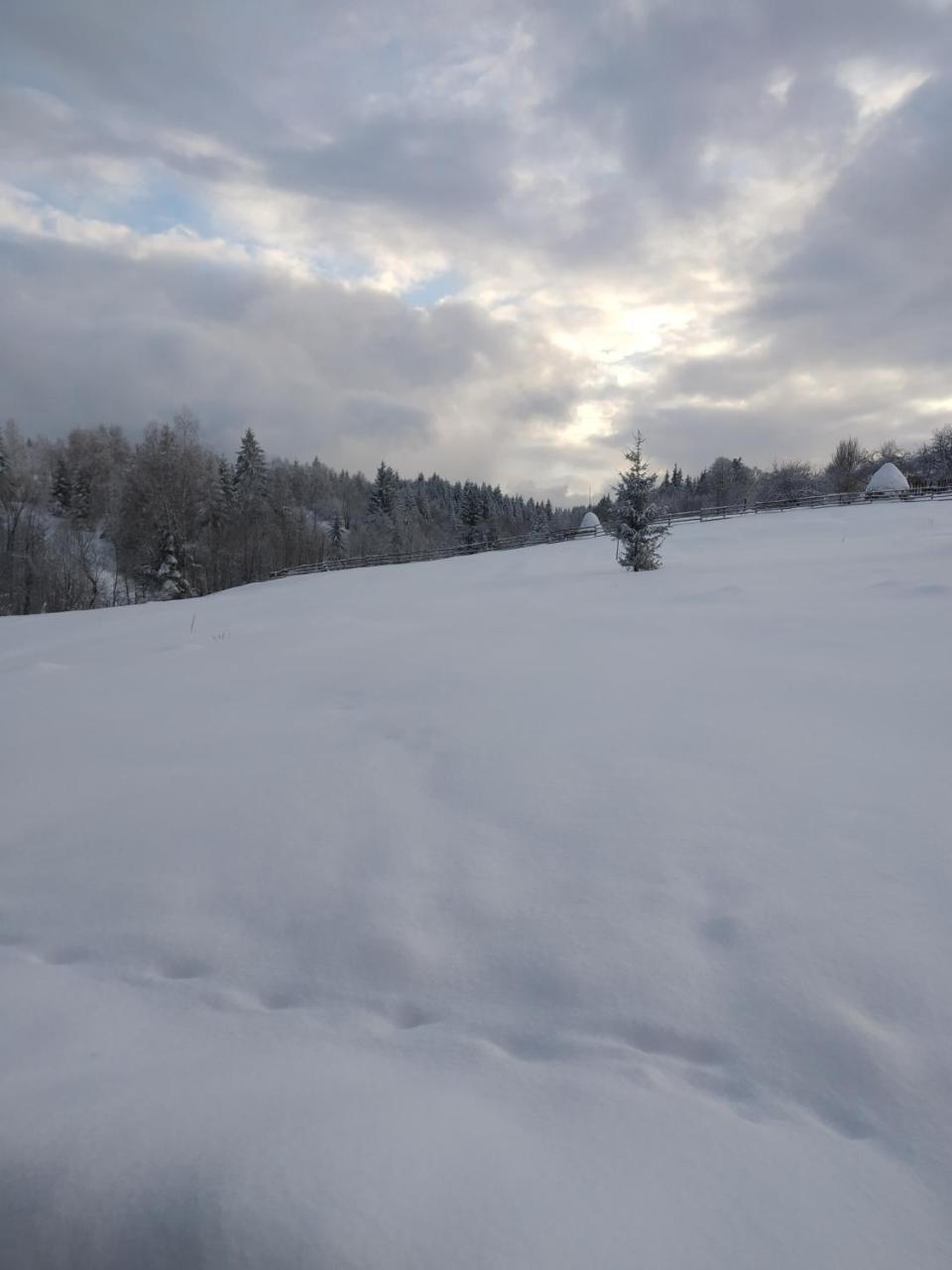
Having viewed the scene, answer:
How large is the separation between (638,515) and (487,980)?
20.1m

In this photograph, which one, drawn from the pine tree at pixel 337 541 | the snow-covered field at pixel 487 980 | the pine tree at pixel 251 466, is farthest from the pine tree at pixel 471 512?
the snow-covered field at pixel 487 980

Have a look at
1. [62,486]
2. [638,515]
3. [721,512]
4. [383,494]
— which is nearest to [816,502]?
[721,512]

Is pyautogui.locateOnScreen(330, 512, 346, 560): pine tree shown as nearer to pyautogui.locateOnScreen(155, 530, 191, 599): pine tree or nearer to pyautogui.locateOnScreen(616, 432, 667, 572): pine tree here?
pyautogui.locateOnScreen(155, 530, 191, 599): pine tree

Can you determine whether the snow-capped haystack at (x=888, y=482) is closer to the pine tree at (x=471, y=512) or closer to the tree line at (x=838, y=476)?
the tree line at (x=838, y=476)

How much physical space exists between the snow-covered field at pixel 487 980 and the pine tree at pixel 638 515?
15.6 metres

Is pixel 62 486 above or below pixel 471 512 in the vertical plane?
above

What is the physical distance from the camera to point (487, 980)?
2902 mm

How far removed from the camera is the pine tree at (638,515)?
21.6 meters

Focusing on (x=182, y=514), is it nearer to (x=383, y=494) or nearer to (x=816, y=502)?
(x=816, y=502)

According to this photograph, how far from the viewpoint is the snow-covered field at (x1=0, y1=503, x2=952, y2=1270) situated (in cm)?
A: 195

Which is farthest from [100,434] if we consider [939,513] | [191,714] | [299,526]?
[191,714]

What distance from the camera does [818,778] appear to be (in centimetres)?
438

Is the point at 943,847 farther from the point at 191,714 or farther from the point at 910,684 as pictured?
the point at 191,714

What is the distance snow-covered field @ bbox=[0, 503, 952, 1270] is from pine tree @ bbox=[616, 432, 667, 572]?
616 inches
